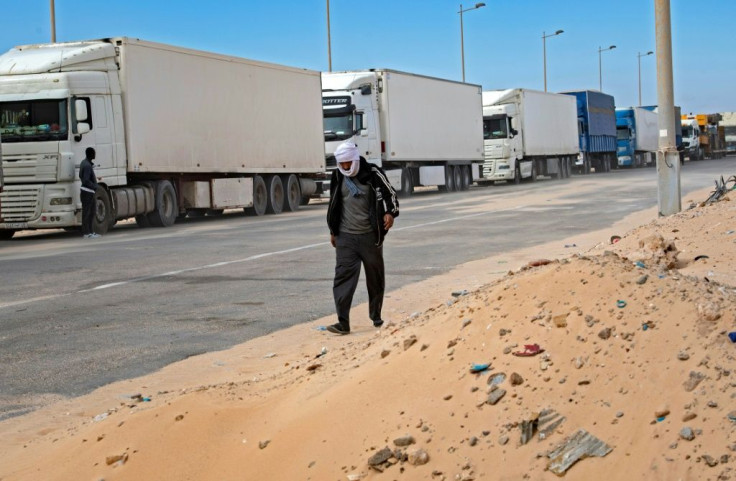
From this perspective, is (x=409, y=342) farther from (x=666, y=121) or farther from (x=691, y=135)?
(x=691, y=135)

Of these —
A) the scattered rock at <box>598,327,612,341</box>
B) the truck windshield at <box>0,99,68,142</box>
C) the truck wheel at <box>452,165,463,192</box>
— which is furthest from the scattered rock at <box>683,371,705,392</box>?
the truck wheel at <box>452,165,463,192</box>

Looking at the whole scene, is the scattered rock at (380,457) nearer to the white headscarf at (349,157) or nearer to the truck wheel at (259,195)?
the white headscarf at (349,157)

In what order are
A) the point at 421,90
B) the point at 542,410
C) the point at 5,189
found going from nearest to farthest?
the point at 542,410 → the point at 5,189 → the point at 421,90

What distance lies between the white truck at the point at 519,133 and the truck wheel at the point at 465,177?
Result: 310 centimetres

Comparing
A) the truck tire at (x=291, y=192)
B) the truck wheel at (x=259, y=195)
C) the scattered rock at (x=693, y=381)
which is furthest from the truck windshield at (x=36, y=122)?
the scattered rock at (x=693, y=381)

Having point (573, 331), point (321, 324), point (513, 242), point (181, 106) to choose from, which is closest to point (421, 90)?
point (181, 106)

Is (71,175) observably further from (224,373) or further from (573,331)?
(573,331)

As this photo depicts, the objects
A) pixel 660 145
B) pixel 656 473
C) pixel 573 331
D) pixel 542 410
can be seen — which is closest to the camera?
pixel 656 473

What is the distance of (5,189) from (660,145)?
13.4 meters

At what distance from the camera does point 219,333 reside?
10078 millimetres

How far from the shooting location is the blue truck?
2522 inches

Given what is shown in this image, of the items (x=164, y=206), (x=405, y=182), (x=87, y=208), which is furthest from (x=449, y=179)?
(x=87, y=208)

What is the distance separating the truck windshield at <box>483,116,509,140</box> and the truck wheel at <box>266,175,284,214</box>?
20.7 m

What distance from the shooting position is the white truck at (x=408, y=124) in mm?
37812
